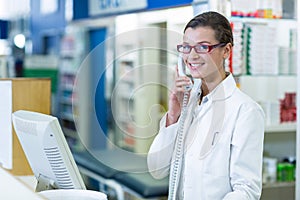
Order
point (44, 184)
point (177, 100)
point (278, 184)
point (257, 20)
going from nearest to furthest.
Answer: point (44, 184), point (177, 100), point (257, 20), point (278, 184)

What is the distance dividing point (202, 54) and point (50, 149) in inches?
27.6

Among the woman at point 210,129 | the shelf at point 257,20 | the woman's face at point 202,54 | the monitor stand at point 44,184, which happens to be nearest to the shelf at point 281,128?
the shelf at point 257,20

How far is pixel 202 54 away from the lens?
6.46ft

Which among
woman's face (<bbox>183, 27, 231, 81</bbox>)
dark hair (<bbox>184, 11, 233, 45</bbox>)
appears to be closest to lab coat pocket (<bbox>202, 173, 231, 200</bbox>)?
woman's face (<bbox>183, 27, 231, 81</bbox>)

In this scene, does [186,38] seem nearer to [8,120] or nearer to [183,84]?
[183,84]

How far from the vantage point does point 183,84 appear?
211cm

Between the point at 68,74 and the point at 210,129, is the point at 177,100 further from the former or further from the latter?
the point at 68,74

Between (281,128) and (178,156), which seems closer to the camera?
(178,156)

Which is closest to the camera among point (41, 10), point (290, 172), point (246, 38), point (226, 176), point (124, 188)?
point (226, 176)

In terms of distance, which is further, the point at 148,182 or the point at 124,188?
the point at 124,188

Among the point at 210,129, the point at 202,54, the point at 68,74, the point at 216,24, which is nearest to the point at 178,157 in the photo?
the point at 210,129

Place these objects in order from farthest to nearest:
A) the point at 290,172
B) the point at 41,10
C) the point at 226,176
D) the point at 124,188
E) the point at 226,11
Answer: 1. the point at 41,10
2. the point at 124,188
3. the point at 290,172
4. the point at 226,11
5. the point at 226,176

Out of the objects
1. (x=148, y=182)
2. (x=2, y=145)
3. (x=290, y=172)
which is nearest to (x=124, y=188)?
(x=148, y=182)

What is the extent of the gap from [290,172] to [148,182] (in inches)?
46.4
